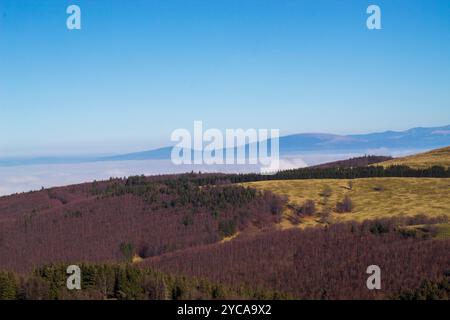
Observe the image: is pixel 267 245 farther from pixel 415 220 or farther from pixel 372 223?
pixel 415 220
